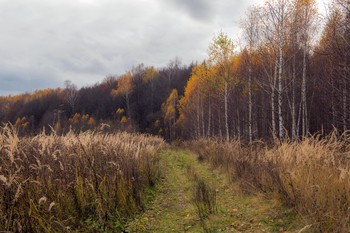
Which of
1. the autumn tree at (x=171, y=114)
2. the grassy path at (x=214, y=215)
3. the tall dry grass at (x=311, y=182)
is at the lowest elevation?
the grassy path at (x=214, y=215)

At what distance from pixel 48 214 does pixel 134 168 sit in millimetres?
3091

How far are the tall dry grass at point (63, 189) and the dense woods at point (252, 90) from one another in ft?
6.04

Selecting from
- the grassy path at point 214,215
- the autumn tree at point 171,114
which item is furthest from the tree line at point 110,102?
the grassy path at point 214,215

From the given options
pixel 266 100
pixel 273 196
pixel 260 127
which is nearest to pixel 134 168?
pixel 273 196

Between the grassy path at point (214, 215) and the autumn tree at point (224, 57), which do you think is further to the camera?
the autumn tree at point (224, 57)

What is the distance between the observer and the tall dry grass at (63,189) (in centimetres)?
382

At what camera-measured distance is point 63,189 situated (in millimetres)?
4785

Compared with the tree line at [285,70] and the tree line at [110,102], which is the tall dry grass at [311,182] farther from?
the tree line at [110,102]

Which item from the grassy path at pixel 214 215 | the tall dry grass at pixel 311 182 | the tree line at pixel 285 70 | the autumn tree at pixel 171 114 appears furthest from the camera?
the autumn tree at pixel 171 114

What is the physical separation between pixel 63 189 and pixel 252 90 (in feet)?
78.9

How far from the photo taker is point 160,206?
282 inches

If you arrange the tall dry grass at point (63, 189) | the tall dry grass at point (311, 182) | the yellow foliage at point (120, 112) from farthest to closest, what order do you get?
1. the yellow foliage at point (120, 112)
2. the tall dry grass at point (311, 182)
3. the tall dry grass at point (63, 189)

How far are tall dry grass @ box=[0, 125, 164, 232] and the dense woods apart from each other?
6.04 ft

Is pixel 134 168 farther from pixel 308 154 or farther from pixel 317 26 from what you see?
pixel 317 26
